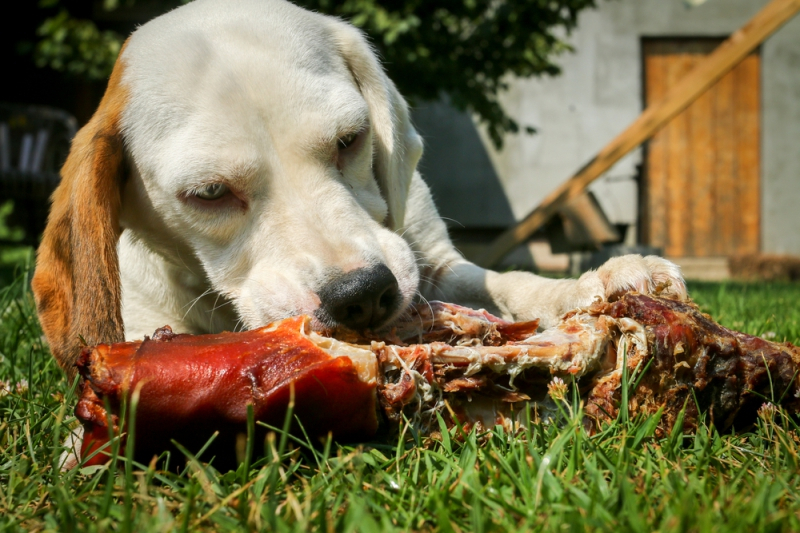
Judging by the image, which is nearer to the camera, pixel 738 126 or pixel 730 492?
pixel 730 492

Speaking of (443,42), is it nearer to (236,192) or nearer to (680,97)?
(680,97)

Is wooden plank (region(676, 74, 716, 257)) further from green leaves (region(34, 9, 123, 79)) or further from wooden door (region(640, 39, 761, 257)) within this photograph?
green leaves (region(34, 9, 123, 79))

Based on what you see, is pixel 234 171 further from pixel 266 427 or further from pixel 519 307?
pixel 519 307

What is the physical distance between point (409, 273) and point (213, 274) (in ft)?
2.24

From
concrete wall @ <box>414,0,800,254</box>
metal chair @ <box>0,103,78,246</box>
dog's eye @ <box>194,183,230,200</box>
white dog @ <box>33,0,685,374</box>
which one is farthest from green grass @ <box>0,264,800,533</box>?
concrete wall @ <box>414,0,800,254</box>

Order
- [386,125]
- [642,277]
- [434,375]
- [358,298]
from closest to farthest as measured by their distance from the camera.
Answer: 1. [434,375]
2. [358,298]
3. [642,277]
4. [386,125]

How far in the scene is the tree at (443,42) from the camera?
21.0 ft

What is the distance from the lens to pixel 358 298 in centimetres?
176

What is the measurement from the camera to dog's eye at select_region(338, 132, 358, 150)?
226 centimetres

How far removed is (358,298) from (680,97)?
467 cm

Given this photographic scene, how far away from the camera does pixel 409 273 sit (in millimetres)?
2006

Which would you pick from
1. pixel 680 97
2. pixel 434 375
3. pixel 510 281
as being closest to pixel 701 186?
pixel 680 97

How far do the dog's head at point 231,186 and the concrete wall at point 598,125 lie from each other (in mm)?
9897

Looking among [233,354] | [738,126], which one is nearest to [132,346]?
[233,354]
